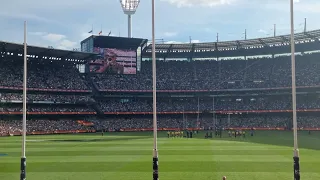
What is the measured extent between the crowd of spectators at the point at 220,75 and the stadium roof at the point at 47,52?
9.11m

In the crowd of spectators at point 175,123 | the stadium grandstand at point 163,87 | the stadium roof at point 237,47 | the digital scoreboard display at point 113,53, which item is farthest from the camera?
the digital scoreboard display at point 113,53

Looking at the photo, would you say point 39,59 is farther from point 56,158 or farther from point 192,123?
point 56,158

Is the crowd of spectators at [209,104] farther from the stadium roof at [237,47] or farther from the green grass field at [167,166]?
the green grass field at [167,166]

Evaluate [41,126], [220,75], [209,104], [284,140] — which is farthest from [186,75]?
[284,140]

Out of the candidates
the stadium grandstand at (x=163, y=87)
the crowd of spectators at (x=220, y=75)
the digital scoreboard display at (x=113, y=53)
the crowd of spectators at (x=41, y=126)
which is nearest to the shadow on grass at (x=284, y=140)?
the stadium grandstand at (x=163, y=87)

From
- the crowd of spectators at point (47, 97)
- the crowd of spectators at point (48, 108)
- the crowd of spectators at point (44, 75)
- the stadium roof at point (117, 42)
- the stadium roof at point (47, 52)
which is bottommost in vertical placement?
the crowd of spectators at point (48, 108)

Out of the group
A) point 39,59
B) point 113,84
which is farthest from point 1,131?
point 113,84

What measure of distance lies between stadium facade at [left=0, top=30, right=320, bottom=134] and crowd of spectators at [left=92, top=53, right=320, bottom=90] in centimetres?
25

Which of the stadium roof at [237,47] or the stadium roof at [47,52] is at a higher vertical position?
the stadium roof at [237,47]

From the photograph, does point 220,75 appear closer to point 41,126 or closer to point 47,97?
point 47,97

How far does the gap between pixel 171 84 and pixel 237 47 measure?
21.1m

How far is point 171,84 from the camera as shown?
4092 inches

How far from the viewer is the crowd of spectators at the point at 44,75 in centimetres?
8784

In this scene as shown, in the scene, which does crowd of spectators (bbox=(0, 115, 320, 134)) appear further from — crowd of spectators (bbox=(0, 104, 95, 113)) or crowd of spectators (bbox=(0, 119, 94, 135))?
crowd of spectators (bbox=(0, 104, 95, 113))
